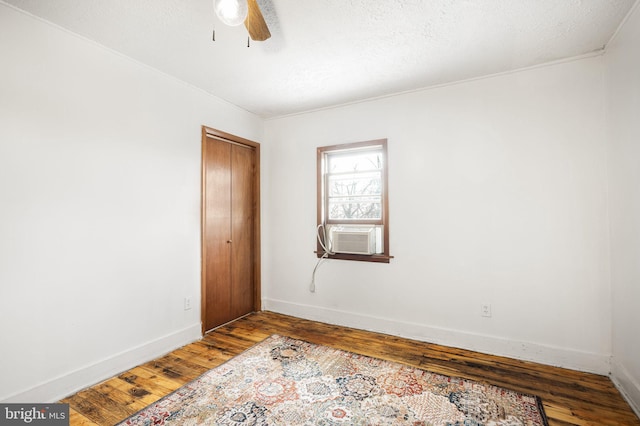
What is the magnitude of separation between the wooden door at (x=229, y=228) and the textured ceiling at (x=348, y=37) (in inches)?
33.5

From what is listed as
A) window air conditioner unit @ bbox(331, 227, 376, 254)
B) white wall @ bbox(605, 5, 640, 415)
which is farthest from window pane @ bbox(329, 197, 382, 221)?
white wall @ bbox(605, 5, 640, 415)

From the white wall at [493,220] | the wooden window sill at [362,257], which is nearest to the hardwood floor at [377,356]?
the white wall at [493,220]

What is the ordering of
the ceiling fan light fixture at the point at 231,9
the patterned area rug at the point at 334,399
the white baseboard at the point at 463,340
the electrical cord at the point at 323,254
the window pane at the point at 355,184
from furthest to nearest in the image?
the electrical cord at the point at 323,254 → the window pane at the point at 355,184 → the white baseboard at the point at 463,340 → the patterned area rug at the point at 334,399 → the ceiling fan light fixture at the point at 231,9

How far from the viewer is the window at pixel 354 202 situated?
3223mm

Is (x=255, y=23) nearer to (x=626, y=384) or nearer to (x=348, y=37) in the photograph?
(x=348, y=37)

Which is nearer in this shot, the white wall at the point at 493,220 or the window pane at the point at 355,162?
the white wall at the point at 493,220

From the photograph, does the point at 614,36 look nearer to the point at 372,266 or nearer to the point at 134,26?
the point at 372,266

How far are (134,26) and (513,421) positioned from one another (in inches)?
140

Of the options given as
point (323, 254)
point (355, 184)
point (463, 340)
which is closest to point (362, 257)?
point (323, 254)

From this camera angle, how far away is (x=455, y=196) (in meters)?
2.88

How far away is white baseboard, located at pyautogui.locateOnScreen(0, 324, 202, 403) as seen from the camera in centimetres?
192

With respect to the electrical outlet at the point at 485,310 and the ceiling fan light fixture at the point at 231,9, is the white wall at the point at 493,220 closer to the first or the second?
the electrical outlet at the point at 485,310

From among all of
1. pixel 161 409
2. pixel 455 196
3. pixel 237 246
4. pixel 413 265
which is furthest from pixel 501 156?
pixel 161 409

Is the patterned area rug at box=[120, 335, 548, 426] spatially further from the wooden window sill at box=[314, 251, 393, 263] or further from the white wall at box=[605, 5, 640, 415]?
the wooden window sill at box=[314, 251, 393, 263]
